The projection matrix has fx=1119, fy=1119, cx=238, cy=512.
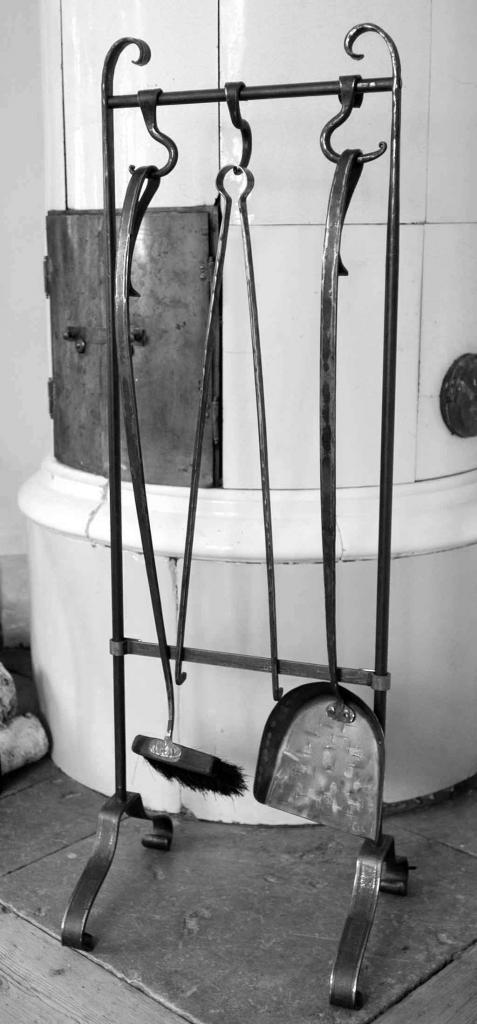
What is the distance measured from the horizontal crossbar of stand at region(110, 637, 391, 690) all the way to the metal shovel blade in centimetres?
6

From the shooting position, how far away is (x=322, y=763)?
2039mm

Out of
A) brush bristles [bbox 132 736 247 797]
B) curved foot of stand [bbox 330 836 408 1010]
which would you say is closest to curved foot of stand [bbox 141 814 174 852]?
brush bristles [bbox 132 736 247 797]

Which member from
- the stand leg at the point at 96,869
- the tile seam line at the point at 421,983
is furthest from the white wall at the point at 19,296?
the tile seam line at the point at 421,983

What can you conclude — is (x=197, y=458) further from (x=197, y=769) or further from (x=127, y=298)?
(x=197, y=769)

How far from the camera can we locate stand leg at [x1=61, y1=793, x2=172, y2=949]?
1.95 meters

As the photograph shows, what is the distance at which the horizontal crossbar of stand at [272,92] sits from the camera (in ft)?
5.61

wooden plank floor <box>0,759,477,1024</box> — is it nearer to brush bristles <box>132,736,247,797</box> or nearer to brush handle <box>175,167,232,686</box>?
brush bristles <box>132,736,247,797</box>

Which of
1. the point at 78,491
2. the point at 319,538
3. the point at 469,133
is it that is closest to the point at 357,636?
the point at 319,538

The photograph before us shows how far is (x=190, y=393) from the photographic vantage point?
225 centimetres

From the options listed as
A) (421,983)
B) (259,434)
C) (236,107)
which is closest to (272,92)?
(236,107)

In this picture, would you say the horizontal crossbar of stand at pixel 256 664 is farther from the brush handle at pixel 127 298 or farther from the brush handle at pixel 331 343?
the brush handle at pixel 127 298

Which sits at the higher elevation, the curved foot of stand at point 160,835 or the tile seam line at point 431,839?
the curved foot of stand at point 160,835

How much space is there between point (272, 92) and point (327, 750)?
114 cm

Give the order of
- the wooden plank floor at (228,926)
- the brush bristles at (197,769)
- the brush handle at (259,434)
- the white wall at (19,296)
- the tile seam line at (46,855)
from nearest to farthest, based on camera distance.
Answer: the wooden plank floor at (228,926) → the brush handle at (259,434) → the brush bristles at (197,769) → the tile seam line at (46,855) → the white wall at (19,296)
